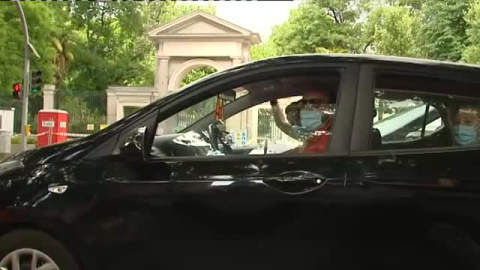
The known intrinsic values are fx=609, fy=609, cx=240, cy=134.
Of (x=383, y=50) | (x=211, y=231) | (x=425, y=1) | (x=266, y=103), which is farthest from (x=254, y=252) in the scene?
(x=383, y=50)

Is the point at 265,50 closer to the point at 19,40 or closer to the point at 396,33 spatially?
the point at 396,33

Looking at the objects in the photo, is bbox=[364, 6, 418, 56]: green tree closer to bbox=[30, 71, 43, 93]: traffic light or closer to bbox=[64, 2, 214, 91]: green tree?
bbox=[30, 71, 43, 93]: traffic light

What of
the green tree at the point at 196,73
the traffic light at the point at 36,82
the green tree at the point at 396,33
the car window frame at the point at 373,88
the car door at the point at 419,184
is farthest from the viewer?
the green tree at the point at 196,73

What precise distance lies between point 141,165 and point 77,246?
1.82ft

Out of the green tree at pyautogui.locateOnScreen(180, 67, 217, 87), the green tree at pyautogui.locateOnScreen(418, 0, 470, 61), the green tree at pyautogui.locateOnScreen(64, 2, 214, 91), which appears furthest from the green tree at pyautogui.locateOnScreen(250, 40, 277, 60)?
the green tree at pyautogui.locateOnScreen(418, 0, 470, 61)

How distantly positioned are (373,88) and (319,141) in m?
0.40

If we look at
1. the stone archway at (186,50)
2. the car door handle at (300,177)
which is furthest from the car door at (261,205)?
the stone archway at (186,50)

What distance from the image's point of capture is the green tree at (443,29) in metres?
21.7

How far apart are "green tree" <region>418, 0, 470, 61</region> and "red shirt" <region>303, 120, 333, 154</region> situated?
64.0ft

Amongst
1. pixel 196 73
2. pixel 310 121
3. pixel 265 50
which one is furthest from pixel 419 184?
pixel 265 50

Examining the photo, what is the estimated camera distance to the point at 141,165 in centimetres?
328

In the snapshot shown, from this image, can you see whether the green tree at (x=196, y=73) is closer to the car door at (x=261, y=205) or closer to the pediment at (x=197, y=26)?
the pediment at (x=197, y=26)

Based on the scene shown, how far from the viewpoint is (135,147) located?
3.29m

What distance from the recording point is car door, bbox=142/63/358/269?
3062mm
